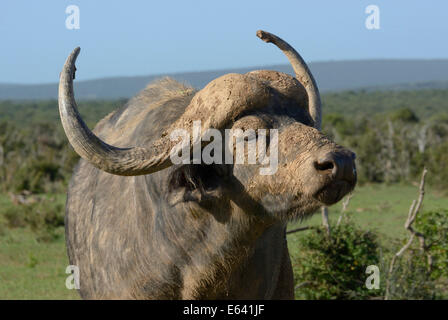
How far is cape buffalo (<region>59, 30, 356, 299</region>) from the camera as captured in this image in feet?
12.8

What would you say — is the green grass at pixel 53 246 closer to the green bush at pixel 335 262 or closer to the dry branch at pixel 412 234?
the green bush at pixel 335 262

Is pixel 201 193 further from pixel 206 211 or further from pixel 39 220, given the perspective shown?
pixel 39 220

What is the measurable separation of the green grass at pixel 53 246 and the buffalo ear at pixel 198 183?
326cm

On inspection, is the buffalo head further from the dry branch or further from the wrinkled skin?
the dry branch

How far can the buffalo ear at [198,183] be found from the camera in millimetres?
4285

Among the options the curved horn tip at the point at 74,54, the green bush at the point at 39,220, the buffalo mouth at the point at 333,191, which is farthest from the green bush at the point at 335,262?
the green bush at the point at 39,220

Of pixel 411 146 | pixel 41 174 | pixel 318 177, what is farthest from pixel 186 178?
pixel 411 146

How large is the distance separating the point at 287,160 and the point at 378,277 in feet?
17.3

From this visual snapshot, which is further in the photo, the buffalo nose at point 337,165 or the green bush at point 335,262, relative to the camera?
the green bush at point 335,262

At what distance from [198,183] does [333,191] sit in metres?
0.97

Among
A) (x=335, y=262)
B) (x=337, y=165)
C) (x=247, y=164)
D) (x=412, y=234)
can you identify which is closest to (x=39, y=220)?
(x=335, y=262)

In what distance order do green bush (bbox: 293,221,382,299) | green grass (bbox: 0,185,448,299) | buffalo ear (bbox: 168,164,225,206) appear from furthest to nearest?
1. green grass (bbox: 0,185,448,299)
2. green bush (bbox: 293,221,382,299)
3. buffalo ear (bbox: 168,164,225,206)

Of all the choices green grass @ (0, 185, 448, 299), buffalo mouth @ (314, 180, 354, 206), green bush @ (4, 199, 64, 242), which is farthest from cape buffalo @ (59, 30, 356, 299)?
green bush @ (4, 199, 64, 242)

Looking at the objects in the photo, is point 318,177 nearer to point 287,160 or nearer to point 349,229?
point 287,160
